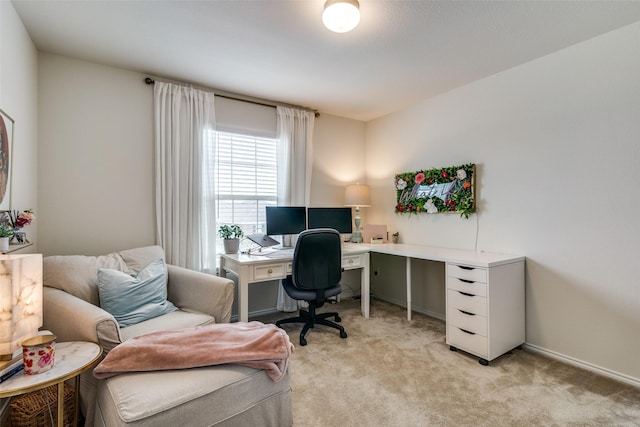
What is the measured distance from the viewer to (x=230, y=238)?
9.89 ft

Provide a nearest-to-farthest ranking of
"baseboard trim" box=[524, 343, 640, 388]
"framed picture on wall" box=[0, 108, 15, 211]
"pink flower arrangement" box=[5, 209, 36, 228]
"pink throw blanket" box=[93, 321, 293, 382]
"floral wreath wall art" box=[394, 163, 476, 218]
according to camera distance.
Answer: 1. "pink throw blanket" box=[93, 321, 293, 382]
2. "framed picture on wall" box=[0, 108, 15, 211]
3. "pink flower arrangement" box=[5, 209, 36, 228]
4. "baseboard trim" box=[524, 343, 640, 388]
5. "floral wreath wall art" box=[394, 163, 476, 218]

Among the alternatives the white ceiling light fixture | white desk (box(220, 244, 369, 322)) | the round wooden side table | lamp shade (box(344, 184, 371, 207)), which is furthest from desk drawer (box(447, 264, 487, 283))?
the round wooden side table

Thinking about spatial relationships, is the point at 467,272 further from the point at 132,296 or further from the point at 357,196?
the point at 132,296

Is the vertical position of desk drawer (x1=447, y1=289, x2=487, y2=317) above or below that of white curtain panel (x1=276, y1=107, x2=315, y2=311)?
below

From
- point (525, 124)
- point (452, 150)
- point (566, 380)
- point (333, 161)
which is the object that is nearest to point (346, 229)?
point (333, 161)

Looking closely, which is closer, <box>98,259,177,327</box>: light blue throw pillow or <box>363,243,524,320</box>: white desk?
<box>98,259,177,327</box>: light blue throw pillow

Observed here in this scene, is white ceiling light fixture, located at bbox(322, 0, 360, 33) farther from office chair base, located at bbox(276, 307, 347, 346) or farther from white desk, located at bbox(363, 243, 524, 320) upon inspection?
office chair base, located at bbox(276, 307, 347, 346)

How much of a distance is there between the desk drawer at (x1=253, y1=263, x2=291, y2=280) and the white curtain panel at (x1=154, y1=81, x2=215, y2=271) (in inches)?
26.1

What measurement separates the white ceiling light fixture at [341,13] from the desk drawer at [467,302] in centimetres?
212

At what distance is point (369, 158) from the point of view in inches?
165

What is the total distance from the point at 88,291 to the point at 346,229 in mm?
2485

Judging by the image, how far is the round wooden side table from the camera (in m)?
1.11

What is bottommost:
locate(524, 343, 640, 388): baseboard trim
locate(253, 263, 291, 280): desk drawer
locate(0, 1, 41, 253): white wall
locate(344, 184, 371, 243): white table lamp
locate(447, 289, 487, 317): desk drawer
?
locate(524, 343, 640, 388): baseboard trim

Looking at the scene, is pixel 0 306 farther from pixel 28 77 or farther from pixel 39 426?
pixel 28 77
